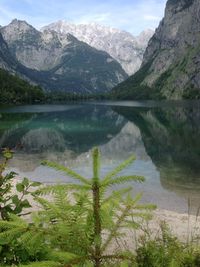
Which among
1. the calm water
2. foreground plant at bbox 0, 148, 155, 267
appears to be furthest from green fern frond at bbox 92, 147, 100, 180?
the calm water

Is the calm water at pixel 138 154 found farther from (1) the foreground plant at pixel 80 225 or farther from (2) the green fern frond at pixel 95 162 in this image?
(2) the green fern frond at pixel 95 162

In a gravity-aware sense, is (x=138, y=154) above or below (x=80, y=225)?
above

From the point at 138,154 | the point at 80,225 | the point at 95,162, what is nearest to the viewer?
the point at 95,162

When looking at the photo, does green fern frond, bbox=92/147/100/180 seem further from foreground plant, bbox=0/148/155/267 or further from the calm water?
the calm water

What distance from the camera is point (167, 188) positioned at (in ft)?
110

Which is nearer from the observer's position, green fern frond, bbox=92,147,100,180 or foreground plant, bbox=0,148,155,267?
green fern frond, bbox=92,147,100,180

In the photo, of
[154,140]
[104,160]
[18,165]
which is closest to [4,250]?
[18,165]

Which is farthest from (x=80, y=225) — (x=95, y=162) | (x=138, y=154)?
(x=138, y=154)

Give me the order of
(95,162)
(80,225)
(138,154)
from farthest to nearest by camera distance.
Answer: (138,154)
(80,225)
(95,162)

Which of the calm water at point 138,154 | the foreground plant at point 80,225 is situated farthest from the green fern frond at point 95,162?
the calm water at point 138,154

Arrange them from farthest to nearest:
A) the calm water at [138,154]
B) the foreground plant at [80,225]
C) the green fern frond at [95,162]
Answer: the calm water at [138,154]
the foreground plant at [80,225]
the green fern frond at [95,162]

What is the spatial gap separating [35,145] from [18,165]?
18.4 m

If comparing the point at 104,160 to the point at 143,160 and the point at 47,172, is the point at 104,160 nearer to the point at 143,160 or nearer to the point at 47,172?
the point at 143,160

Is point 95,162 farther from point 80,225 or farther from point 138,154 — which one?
point 138,154
